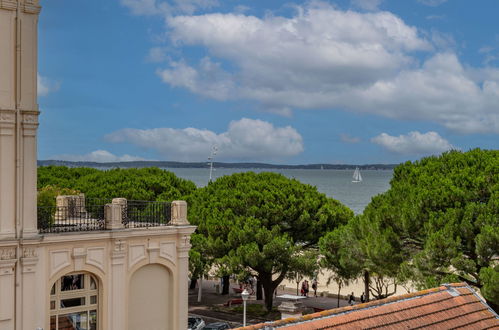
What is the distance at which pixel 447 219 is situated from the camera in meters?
31.0

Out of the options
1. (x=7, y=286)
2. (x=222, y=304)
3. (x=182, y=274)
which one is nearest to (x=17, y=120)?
(x=7, y=286)

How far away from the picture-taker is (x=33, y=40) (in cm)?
2128

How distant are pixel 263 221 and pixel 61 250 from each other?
20907 mm

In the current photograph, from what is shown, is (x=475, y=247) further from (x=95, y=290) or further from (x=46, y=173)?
(x=46, y=173)

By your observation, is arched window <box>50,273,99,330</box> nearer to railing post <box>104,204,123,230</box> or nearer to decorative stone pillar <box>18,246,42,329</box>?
decorative stone pillar <box>18,246,42,329</box>

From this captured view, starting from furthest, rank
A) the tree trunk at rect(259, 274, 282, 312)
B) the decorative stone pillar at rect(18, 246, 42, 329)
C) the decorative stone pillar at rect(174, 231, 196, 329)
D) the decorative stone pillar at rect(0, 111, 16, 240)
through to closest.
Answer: the tree trunk at rect(259, 274, 282, 312)
the decorative stone pillar at rect(174, 231, 196, 329)
the decorative stone pillar at rect(18, 246, 42, 329)
the decorative stone pillar at rect(0, 111, 16, 240)

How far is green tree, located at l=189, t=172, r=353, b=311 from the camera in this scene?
39.9 meters

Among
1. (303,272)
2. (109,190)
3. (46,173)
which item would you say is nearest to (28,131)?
(303,272)

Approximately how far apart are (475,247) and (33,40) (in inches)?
857

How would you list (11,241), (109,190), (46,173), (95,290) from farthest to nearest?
(46,173)
(109,190)
(95,290)
(11,241)

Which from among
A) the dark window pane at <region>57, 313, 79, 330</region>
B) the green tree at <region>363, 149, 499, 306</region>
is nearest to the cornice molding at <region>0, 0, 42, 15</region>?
the dark window pane at <region>57, 313, 79, 330</region>

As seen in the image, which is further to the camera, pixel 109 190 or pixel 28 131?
pixel 109 190

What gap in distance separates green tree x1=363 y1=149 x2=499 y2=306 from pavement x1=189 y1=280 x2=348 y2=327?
10.8 meters

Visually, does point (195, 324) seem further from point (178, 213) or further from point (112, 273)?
point (112, 273)
